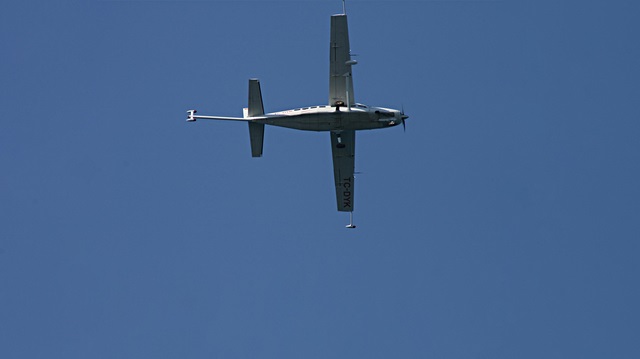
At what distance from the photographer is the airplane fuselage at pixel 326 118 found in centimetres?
5728

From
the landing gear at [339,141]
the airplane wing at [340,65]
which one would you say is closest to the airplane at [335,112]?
the airplane wing at [340,65]

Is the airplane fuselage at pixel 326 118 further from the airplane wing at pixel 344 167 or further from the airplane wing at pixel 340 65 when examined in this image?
the airplane wing at pixel 344 167

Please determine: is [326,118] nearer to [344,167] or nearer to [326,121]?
[326,121]

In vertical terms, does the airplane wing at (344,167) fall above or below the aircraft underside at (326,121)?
below

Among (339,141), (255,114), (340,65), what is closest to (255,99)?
(255,114)

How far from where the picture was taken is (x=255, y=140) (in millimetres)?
58812

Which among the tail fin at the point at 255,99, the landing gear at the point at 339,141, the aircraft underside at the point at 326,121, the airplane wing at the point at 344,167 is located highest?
the tail fin at the point at 255,99

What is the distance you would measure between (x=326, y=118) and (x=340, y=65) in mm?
2802

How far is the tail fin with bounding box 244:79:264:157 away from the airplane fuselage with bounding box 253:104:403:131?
51 centimetres

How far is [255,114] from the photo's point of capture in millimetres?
57844

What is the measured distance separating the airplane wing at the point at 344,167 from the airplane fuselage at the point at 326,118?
10.0ft

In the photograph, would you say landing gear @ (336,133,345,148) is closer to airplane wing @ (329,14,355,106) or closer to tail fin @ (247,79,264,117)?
airplane wing @ (329,14,355,106)

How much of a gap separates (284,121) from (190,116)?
16.3ft

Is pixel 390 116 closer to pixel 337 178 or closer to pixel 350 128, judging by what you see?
pixel 350 128
